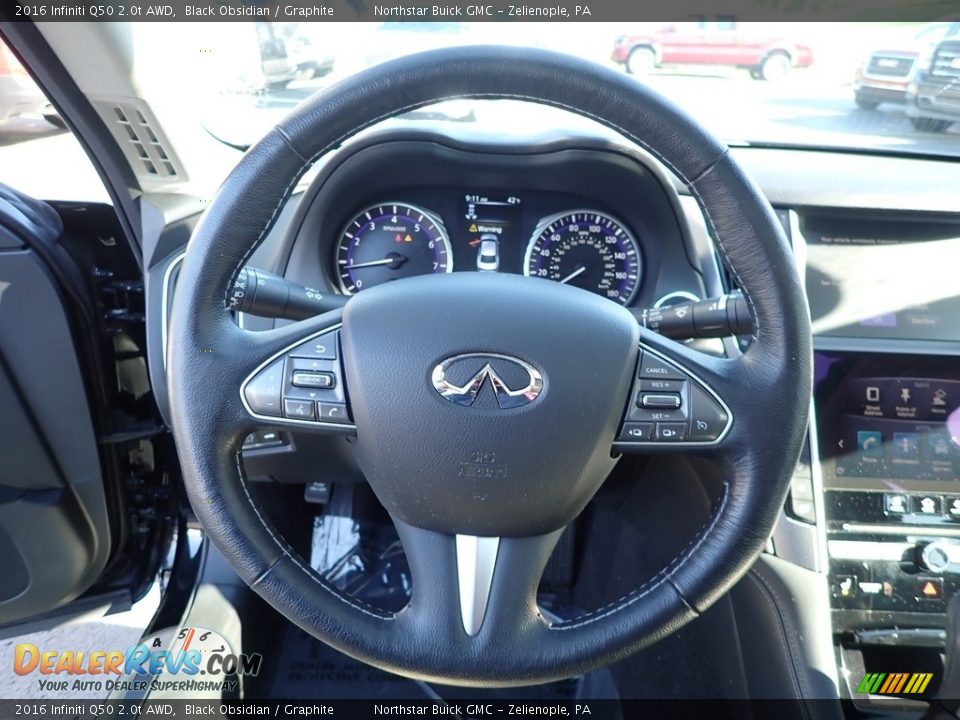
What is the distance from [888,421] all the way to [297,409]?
1.29 m

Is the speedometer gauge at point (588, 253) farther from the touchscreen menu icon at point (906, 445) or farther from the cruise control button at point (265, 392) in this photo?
the cruise control button at point (265, 392)

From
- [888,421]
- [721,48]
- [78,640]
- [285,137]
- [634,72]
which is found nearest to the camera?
[285,137]

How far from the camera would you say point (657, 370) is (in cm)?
99

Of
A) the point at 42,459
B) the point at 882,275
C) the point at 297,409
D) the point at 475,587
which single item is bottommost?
the point at 42,459

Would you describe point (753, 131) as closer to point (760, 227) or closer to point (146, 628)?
point (760, 227)

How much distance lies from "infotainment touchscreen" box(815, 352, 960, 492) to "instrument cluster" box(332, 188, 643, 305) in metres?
0.50

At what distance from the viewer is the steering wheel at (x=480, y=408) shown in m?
0.94

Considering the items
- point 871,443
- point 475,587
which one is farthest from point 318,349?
point 871,443

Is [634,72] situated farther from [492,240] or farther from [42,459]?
[42,459]

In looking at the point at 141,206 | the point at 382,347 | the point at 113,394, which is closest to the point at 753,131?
the point at 382,347

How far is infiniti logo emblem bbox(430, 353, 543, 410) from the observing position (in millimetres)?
962

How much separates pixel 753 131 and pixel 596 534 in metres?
1.15

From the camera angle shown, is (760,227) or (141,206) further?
(141,206)

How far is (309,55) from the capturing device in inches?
66.3
